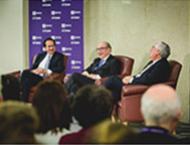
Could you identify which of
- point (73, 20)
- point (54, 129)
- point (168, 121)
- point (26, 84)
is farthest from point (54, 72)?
point (168, 121)

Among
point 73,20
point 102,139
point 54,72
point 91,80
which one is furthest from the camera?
point 73,20

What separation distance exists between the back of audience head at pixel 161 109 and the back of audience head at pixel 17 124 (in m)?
0.74

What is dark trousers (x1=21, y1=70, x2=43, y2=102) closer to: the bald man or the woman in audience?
the woman in audience

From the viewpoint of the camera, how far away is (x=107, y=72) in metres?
7.09

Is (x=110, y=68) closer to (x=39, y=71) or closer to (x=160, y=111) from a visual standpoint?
(x=39, y=71)

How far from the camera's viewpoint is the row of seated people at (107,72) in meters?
6.47

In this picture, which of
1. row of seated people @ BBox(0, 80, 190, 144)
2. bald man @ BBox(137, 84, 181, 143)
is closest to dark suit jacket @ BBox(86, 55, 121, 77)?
row of seated people @ BBox(0, 80, 190, 144)

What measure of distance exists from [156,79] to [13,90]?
2.25 m

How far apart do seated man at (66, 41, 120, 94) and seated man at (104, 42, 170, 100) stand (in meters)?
0.42

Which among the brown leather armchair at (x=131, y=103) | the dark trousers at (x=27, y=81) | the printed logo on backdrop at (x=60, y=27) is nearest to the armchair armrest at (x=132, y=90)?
the brown leather armchair at (x=131, y=103)

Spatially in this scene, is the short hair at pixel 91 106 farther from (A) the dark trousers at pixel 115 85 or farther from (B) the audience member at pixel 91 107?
(A) the dark trousers at pixel 115 85

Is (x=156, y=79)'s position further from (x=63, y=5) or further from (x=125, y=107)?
(x=63, y=5)

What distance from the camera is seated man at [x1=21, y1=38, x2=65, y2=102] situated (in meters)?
7.22

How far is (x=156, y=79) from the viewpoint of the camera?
254 inches
